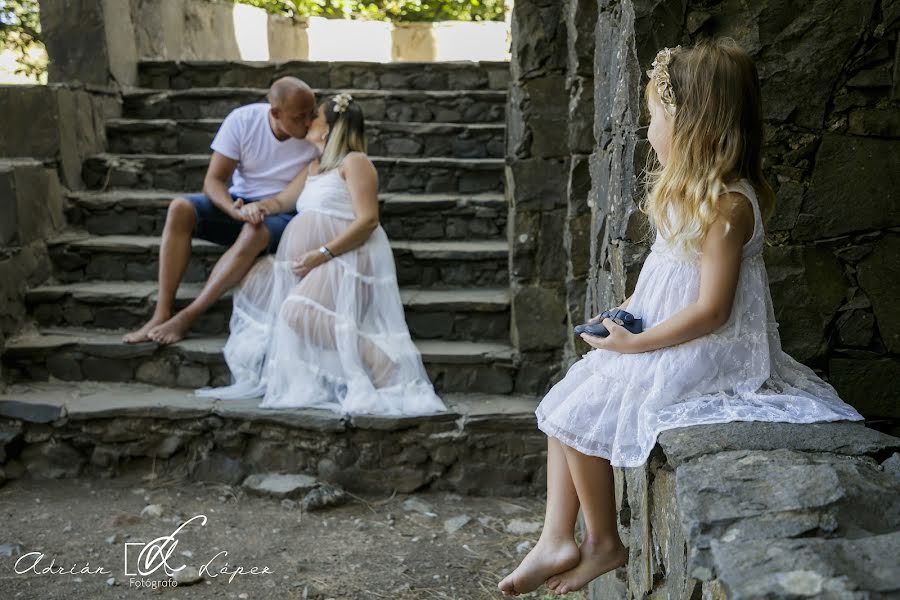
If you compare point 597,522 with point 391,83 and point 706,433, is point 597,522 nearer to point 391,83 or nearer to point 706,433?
point 706,433

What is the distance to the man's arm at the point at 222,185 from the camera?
4.30m

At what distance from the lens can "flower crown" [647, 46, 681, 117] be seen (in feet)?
6.32

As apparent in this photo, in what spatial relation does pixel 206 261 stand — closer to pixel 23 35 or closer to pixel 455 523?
pixel 455 523

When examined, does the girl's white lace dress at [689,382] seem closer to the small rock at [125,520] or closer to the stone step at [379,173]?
the small rock at [125,520]

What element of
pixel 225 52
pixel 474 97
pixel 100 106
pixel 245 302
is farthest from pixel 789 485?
pixel 225 52

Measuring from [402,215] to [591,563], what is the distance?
3.02 m

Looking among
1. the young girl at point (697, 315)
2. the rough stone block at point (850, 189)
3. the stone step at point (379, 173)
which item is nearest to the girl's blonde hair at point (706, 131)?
the young girl at point (697, 315)

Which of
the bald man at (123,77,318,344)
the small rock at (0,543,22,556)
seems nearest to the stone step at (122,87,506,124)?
the bald man at (123,77,318,344)

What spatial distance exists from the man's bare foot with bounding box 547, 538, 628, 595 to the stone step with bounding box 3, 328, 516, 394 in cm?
200

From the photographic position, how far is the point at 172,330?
13.9 ft

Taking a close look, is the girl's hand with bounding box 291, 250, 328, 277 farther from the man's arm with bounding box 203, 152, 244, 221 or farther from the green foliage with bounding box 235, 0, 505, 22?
the green foliage with bounding box 235, 0, 505, 22

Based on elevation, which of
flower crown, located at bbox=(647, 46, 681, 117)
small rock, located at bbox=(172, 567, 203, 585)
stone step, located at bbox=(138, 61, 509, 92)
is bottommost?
small rock, located at bbox=(172, 567, 203, 585)

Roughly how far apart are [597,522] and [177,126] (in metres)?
4.21

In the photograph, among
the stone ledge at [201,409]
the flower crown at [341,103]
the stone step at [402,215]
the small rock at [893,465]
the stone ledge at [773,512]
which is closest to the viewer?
the stone ledge at [773,512]
